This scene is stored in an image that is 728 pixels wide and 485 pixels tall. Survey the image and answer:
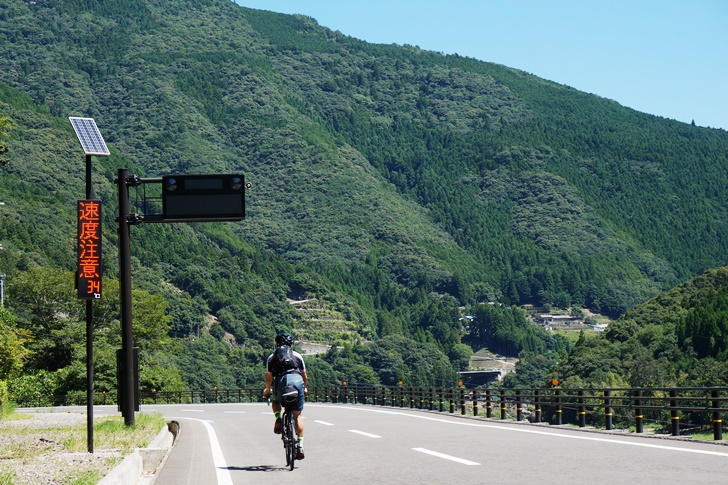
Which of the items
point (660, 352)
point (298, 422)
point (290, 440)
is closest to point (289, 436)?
point (290, 440)

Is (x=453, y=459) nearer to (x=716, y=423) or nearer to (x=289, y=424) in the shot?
(x=289, y=424)

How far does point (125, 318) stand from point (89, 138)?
17.5 feet

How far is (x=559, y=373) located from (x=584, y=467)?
10601 cm

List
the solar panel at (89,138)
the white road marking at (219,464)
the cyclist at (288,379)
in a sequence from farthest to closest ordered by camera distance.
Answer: the solar panel at (89,138) < the cyclist at (288,379) < the white road marking at (219,464)

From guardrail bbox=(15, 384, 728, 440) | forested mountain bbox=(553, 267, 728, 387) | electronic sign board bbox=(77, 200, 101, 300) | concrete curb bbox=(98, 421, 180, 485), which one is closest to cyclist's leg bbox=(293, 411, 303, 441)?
concrete curb bbox=(98, 421, 180, 485)

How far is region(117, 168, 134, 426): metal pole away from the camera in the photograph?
22.1m

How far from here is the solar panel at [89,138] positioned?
19.7 meters

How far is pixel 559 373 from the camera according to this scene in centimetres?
11738

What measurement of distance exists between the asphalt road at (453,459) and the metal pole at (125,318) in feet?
5.20

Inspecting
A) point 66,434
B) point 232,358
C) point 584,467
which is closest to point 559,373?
point 232,358

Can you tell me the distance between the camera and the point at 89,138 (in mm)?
20422

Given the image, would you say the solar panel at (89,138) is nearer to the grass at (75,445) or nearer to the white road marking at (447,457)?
the grass at (75,445)

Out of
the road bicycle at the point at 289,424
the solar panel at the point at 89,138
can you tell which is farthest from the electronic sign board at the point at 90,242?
the road bicycle at the point at 289,424

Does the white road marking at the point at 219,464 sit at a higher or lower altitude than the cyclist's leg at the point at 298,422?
lower
